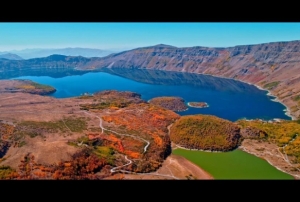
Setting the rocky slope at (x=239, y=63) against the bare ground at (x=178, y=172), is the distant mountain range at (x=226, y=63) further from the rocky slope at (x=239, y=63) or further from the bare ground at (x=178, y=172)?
the bare ground at (x=178, y=172)

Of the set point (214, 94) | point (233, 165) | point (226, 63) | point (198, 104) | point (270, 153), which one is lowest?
point (198, 104)

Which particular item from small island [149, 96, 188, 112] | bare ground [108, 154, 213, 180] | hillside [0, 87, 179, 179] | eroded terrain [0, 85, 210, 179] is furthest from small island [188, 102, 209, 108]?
bare ground [108, 154, 213, 180]

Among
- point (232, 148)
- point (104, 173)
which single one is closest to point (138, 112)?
point (232, 148)

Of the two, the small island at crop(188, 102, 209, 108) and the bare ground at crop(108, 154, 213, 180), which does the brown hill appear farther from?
the small island at crop(188, 102, 209, 108)

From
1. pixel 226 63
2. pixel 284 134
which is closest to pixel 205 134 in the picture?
pixel 284 134

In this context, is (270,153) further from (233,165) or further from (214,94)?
(214,94)

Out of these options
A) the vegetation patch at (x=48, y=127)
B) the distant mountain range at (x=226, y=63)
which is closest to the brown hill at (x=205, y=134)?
the vegetation patch at (x=48, y=127)

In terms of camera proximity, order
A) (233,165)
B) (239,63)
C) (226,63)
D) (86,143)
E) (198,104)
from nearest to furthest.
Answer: (233,165) < (86,143) < (198,104) < (239,63) < (226,63)
